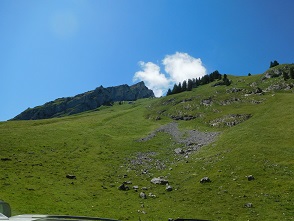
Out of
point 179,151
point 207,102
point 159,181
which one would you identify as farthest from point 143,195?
point 207,102

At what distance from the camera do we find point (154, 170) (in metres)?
56.8

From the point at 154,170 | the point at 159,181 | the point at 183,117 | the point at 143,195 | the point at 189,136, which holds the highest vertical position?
the point at 183,117

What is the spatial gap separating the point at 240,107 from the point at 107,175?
70.8 meters

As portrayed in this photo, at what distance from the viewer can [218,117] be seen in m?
101

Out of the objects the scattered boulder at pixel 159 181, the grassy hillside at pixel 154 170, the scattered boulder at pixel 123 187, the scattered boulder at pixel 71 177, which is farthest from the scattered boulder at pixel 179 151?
the scattered boulder at pixel 71 177

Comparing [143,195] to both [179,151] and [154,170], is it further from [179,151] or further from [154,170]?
[179,151]

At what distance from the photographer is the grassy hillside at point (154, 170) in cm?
3684

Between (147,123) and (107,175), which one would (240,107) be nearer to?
(147,123)

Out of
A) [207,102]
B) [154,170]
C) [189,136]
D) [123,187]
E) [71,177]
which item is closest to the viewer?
[123,187]

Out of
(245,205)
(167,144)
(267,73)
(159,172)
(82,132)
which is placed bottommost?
(245,205)

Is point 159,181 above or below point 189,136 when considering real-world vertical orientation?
below

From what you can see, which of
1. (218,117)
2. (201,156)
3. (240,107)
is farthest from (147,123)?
(201,156)

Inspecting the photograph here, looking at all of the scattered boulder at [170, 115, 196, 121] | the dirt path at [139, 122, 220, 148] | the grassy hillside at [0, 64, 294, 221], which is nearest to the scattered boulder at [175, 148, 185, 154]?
the grassy hillside at [0, 64, 294, 221]

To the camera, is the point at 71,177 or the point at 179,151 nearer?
the point at 71,177
